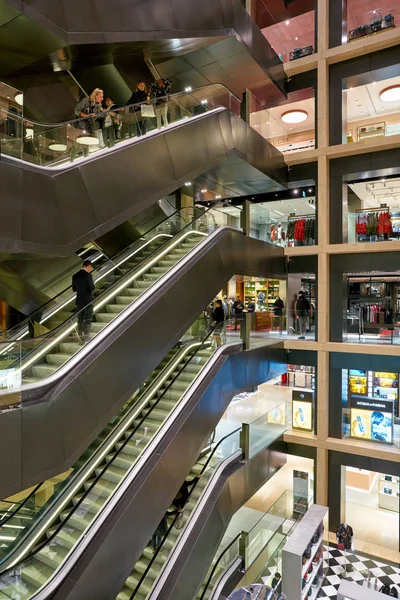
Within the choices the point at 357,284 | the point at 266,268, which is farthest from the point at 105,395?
the point at 357,284

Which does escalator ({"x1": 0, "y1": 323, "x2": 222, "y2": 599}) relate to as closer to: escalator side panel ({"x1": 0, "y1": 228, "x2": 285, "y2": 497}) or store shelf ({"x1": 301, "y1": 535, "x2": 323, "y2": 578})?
escalator side panel ({"x1": 0, "y1": 228, "x2": 285, "y2": 497})

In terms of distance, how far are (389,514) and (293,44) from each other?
58.0ft

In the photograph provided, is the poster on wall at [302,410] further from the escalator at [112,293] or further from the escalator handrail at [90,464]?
the escalator at [112,293]

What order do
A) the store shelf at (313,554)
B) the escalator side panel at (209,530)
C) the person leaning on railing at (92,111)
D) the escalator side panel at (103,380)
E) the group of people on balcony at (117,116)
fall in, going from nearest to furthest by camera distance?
the escalator side panel at (103,380) < the escalator side panel at (209,530) < the person leaning on railing at (92,111) < the group of people on balcony at (117,116) < the store shelf at (313,554)

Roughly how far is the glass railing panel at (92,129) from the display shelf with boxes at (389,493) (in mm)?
12227

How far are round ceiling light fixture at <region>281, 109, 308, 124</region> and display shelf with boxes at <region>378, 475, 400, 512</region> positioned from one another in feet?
44.2

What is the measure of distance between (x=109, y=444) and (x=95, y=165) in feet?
15.5

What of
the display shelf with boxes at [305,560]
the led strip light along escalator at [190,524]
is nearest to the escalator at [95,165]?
the led strip light along escalator at [190,524]

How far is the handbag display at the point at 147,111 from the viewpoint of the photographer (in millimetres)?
8254

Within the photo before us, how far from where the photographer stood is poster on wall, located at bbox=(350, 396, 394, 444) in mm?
11703

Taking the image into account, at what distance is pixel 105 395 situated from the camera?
19.9 ft

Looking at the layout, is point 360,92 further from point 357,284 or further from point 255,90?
point 357,284

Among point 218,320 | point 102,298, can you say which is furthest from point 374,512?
point 102,298

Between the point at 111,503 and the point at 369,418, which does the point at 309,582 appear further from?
the point at 111,503
